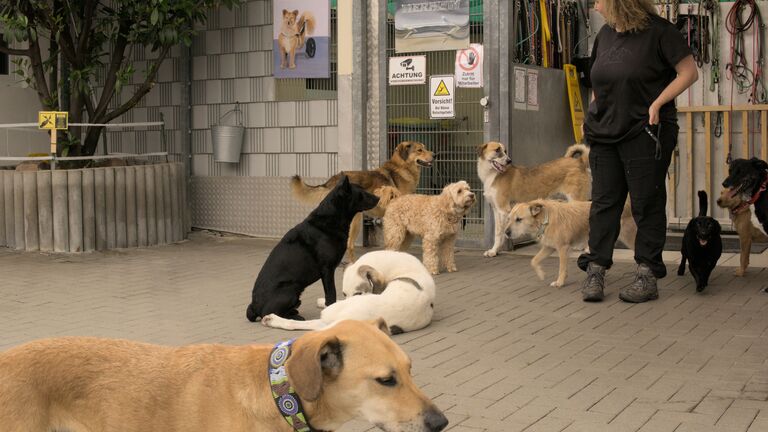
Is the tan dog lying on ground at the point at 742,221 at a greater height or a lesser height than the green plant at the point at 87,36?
lesser

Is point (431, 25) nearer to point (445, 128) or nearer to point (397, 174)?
point (445, 128)

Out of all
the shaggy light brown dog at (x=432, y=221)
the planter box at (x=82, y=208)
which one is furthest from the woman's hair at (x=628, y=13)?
the planter box at (x=82, y=208)

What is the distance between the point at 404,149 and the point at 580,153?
1871 millimetres

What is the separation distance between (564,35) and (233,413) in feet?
30.6

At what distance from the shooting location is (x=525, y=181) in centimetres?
993

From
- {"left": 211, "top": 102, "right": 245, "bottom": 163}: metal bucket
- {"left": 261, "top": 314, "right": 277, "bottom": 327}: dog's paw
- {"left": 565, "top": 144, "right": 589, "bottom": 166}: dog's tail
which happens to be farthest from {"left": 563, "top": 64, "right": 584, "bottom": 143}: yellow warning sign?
{"left": 261, "top": 314, "right": 277, "bottom": 327}: dog's paw

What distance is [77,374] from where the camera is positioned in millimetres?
2918

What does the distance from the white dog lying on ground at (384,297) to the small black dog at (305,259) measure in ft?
0.49

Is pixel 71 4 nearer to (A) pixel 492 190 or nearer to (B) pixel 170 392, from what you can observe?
(A) pixel 492 190

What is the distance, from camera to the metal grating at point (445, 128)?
405 inches

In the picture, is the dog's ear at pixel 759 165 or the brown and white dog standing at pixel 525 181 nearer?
the dog's ear at pixel 759 165

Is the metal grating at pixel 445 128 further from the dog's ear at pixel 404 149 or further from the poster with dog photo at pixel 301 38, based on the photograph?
the poster with dog photo at pixel 301 38

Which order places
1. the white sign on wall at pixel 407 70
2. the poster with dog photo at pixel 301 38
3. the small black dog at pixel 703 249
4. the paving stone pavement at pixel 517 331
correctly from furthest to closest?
the poster with dog photo at pixel 301 38
the white sign on wall at pixel 407 70
the small black dog at pixel 703 249
the paving stone pavement at pixel 517 331

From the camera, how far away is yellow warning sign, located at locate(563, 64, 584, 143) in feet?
37.0
